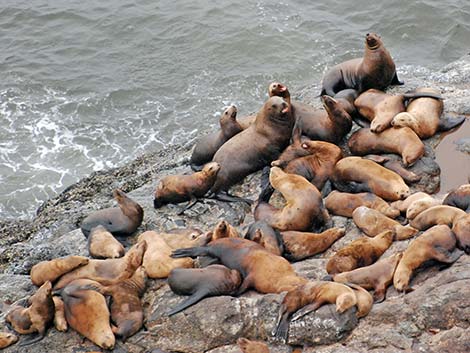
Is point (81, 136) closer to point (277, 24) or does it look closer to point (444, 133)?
point (277, 24)

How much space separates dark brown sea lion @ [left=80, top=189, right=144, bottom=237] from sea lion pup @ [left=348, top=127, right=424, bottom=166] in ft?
9.14

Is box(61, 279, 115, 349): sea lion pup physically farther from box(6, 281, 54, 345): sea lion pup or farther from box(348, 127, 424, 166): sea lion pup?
box(348, 127, 424, 166): sea lion pup

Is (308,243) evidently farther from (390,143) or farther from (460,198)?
(390,143)

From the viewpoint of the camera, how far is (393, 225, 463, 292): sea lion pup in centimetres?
616

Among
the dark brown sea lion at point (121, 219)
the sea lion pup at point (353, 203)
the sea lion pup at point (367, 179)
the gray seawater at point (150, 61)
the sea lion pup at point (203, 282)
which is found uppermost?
the sea lion pup at point (367, 179)

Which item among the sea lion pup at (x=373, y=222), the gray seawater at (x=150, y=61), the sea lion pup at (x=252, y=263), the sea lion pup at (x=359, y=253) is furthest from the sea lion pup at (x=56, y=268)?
the gray seawater at (x=150, y=61)

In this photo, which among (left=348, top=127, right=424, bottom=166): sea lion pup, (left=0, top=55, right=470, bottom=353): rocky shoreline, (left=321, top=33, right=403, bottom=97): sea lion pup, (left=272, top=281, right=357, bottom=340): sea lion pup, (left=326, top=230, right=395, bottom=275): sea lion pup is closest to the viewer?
(left=0, top=55, right=470, bottom=353): rocky shoreline

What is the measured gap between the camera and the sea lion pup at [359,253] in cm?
662

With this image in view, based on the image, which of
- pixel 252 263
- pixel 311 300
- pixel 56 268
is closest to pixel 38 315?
pixel 56 268

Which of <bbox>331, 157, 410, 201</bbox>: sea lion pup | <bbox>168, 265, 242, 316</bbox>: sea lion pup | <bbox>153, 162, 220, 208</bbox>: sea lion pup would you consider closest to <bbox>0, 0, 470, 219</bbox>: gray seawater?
<bbox>153, 162, 220, 208</bbox>: sea lion pup

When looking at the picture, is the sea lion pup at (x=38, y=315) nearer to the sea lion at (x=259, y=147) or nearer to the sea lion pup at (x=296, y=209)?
the sea lion pup at (x=296, y=209)

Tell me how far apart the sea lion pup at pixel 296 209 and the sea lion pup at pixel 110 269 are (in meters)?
1.46

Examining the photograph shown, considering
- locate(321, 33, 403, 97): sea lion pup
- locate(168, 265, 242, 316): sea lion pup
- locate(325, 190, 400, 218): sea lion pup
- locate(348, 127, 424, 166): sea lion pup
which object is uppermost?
locate(321, 33, 403, 97): sea lion pup

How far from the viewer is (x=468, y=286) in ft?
18.6
